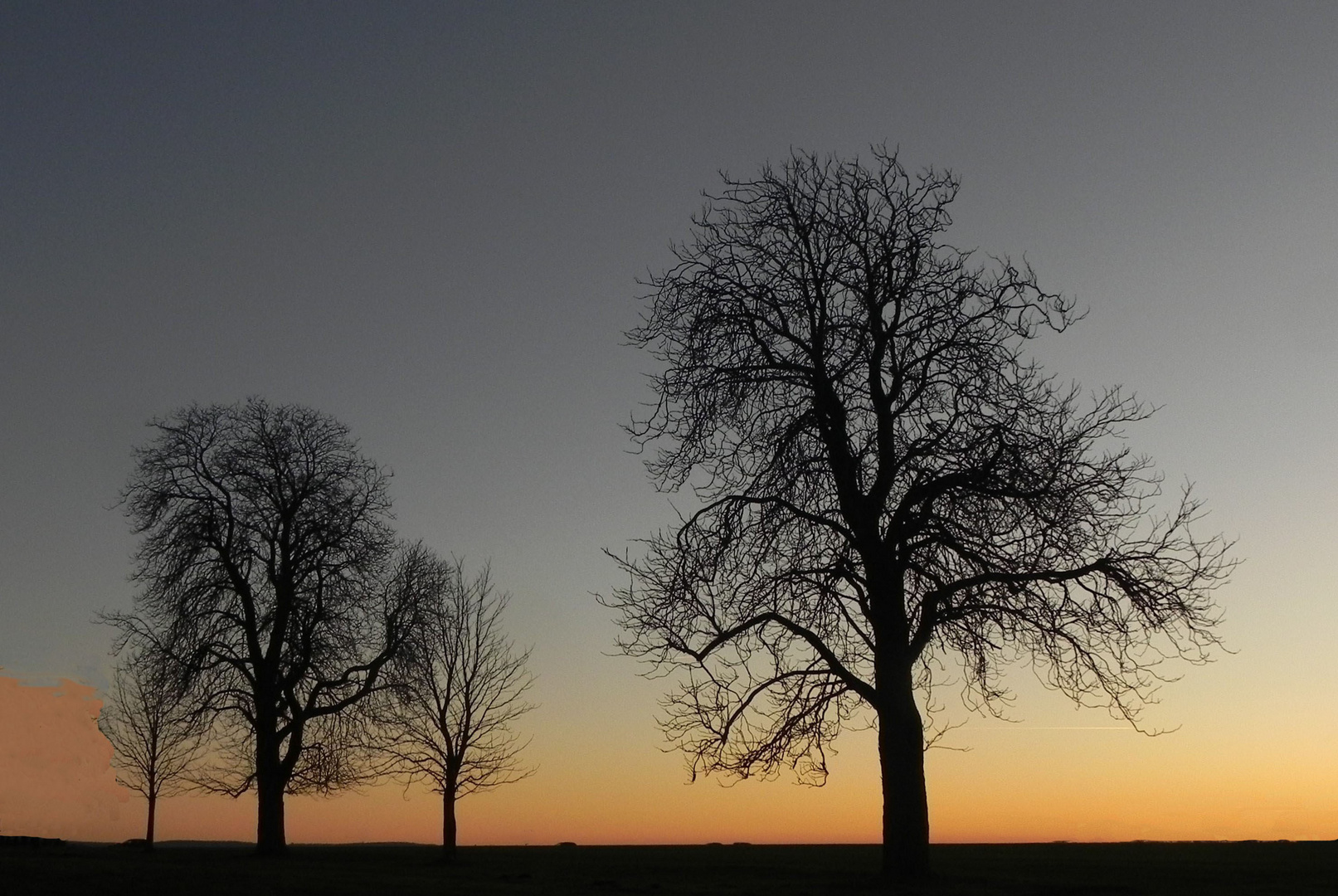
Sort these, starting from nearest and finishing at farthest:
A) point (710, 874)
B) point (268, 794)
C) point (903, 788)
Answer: point (903, 788), point (710, 874), point (268, 794)

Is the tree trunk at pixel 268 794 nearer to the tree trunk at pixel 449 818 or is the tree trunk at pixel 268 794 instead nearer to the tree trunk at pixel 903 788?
the tree trunk at pixel 449 818

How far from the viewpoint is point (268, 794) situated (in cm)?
3303

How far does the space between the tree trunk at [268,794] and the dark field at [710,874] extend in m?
0.72

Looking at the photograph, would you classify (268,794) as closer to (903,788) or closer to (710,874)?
(710,874)

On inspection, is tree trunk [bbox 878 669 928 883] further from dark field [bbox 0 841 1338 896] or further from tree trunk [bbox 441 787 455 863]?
tree trunk [bbox 441 787 455 863]

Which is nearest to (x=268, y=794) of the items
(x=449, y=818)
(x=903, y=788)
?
(x=449, y=818)

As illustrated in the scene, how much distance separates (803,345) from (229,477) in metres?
20.1

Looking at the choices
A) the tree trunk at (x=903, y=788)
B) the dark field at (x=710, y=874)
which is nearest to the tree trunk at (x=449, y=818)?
the dark field at (x=710, y=874)

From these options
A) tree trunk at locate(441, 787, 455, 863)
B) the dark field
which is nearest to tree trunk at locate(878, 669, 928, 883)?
the dark field

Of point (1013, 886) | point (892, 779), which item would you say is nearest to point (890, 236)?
point (892, 779)

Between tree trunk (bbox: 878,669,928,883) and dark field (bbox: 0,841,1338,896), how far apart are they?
566 millimetres

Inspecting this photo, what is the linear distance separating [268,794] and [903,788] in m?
20.7

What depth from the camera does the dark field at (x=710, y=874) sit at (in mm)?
18312

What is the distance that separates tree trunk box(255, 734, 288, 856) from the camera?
33.0 m
